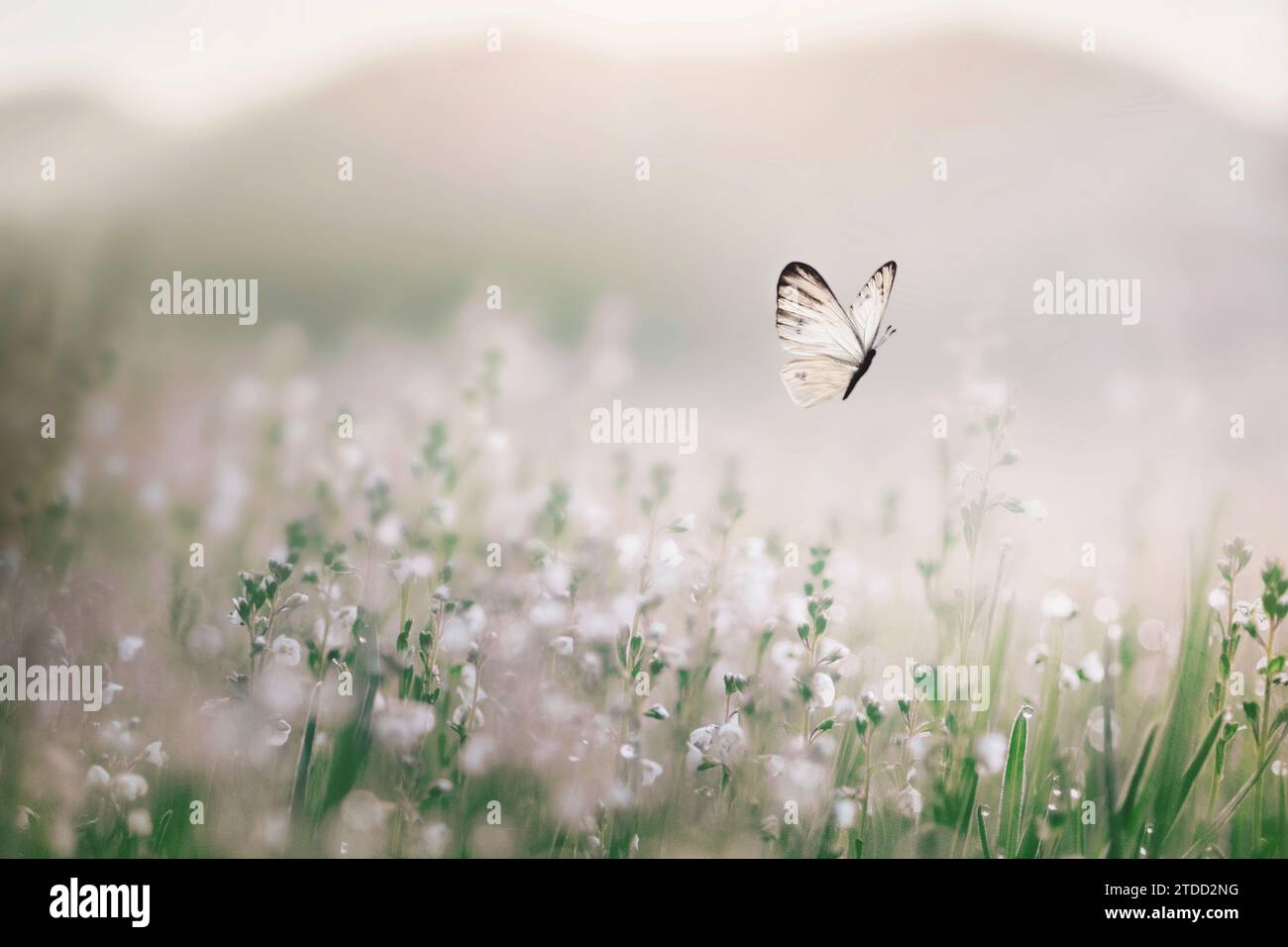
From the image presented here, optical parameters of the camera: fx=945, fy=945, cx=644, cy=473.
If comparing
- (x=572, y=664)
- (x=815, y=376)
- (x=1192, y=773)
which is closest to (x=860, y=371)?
(x=815, y=376)

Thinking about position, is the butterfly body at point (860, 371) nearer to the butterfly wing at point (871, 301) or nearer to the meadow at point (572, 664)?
the butterfly wing at point (871, 301)

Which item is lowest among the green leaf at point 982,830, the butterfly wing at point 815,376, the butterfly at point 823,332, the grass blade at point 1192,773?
the green leaf at point 982,830

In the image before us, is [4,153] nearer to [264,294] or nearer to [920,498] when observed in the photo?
[264,294]

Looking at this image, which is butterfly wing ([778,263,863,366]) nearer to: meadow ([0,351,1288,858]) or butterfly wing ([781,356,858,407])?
butterfly wing ([781,356,858,407])

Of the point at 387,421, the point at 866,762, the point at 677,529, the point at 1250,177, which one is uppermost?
the point at 1250,177

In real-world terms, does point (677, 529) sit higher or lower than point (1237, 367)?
lower

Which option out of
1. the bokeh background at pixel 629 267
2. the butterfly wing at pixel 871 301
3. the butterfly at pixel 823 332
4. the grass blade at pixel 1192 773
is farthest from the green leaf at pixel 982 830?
the butterfly wing at pixel 871 301
